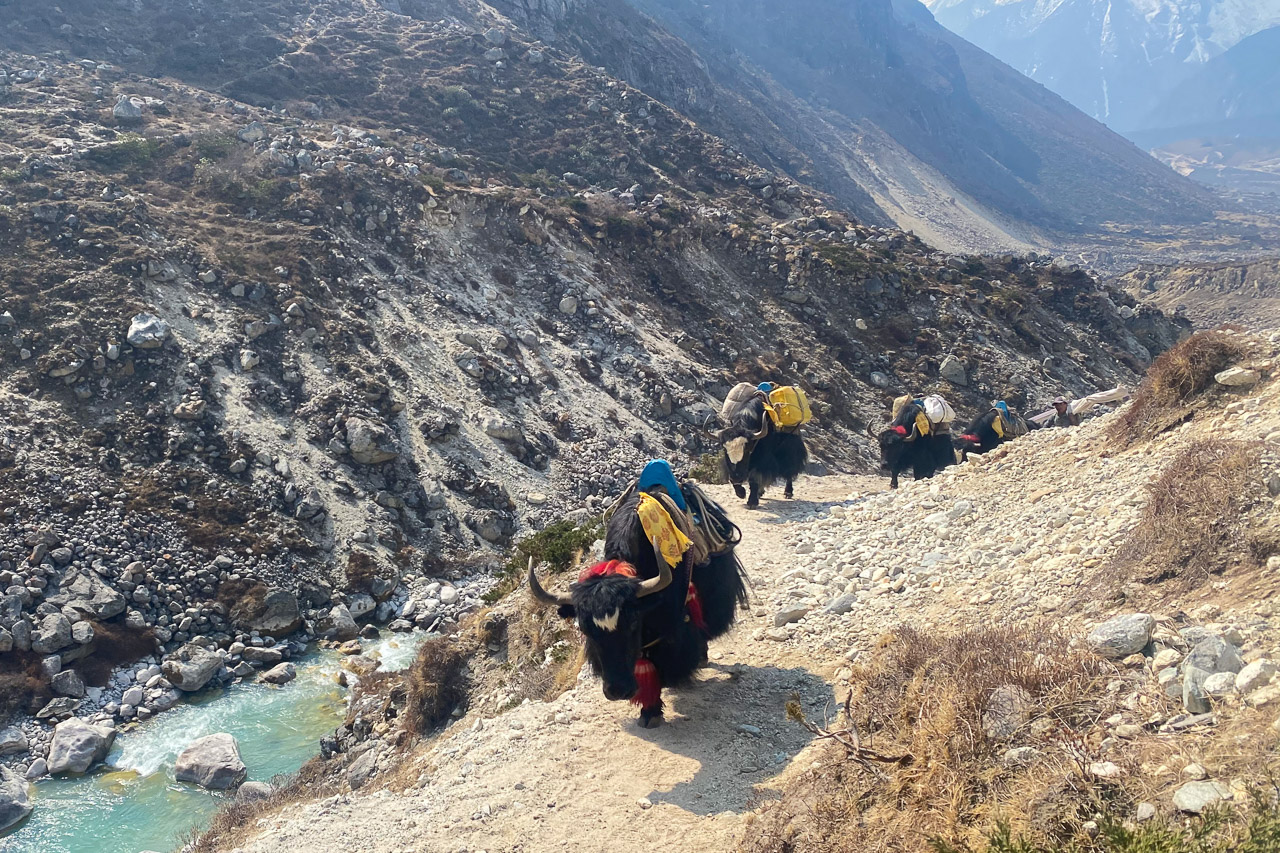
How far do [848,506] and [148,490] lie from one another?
8726 mm

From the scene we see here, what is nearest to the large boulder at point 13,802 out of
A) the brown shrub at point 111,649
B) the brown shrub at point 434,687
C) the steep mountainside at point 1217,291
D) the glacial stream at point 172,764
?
the glacial stream at point 172,764

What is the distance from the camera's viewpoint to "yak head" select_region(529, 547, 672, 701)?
4.27 metres

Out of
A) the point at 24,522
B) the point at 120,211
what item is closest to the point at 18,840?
the point at 24,522

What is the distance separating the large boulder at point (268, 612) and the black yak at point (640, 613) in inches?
252

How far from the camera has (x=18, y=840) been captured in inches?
245

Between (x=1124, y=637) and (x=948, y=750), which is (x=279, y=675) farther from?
(x=1124, y=637)

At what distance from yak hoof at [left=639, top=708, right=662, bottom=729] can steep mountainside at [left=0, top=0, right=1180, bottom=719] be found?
603cm

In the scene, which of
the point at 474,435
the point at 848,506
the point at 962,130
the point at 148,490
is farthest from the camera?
the point at 962,130

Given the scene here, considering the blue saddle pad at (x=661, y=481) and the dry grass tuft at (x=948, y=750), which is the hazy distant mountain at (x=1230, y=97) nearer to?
the blue saddle pad at (x=661, y=481)

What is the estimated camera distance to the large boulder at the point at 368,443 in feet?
38.8

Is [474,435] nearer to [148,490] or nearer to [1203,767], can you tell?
[148,490]

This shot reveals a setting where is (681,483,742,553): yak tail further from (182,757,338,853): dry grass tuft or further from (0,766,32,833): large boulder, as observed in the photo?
(0,766,32,833): large boulder

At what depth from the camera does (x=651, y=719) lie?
4641 mm

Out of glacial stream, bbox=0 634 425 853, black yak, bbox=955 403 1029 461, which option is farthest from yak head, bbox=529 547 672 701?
black yak, bbox=955 403 1029 461
